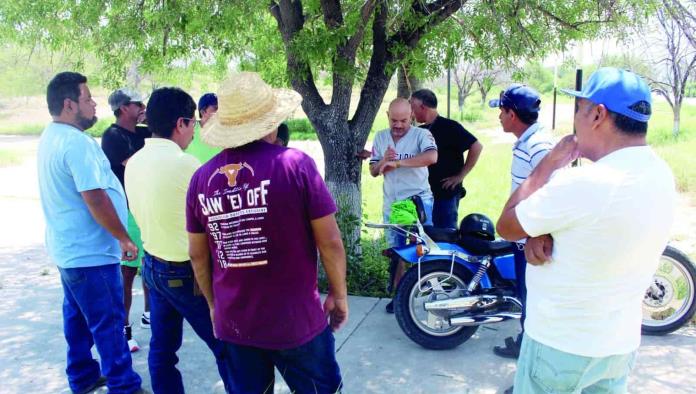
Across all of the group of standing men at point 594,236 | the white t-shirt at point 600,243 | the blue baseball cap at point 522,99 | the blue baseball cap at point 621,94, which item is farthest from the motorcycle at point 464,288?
the blue baseball cap at point 621,94

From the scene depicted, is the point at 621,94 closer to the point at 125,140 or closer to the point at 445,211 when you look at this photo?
the point at 445,211

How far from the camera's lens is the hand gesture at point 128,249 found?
3.50 meters

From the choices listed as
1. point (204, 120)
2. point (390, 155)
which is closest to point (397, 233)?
point (390, 155)

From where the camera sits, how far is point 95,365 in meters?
3.85

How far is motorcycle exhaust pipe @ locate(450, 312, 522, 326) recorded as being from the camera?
A: 164 inches

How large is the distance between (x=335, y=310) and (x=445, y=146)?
3133 millimetres

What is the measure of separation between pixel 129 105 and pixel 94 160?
136cm

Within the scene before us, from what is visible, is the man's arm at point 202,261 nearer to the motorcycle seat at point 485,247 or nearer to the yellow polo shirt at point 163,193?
the yellow polo shirt at point 163,193

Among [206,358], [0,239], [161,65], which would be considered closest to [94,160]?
[206,358]

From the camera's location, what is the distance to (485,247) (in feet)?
13.8

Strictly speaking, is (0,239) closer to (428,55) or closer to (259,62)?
(259,62)

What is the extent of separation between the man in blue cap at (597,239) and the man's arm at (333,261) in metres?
0.66

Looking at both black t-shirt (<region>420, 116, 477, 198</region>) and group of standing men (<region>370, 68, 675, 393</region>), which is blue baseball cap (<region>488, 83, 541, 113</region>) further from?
black t-shirt (<region>420, 116, 477, 198</region>)

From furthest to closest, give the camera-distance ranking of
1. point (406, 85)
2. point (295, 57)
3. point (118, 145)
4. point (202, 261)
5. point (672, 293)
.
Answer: point (406, 85) → point (295, 57) → point (118, 145) → point (672, 293) → point (202, 261)
